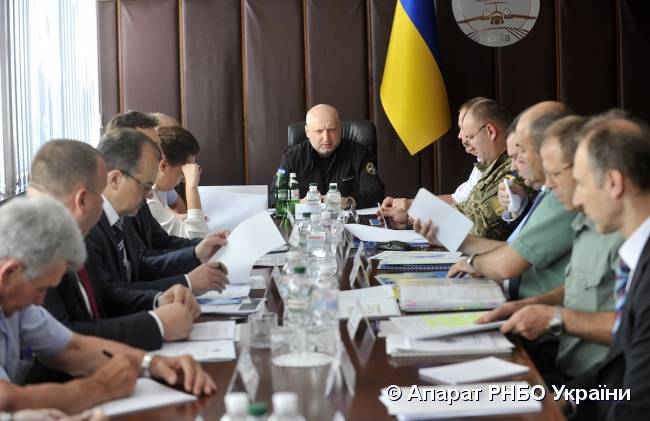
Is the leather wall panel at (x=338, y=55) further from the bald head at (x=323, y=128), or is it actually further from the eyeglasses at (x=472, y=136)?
the eyeglasses at (x=472, y=136)

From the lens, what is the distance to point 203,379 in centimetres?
184

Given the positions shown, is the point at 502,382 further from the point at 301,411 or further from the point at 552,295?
the point at 552,295

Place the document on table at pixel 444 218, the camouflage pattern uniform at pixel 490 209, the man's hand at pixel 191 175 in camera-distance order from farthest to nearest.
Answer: the man's hand at pixel 191 175 → the camouflage pattern uniform at pixel 490 209 → the document on table at pixel 444 218

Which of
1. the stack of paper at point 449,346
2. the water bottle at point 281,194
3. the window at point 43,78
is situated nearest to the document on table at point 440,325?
the stack of paper at point 449,346

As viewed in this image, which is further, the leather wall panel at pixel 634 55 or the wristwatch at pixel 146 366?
the leather wall panel at pixel 634 55

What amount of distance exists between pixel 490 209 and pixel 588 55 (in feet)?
9.40

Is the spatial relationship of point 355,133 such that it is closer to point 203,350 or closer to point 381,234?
point 381,234

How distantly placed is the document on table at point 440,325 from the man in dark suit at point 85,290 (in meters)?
0.56

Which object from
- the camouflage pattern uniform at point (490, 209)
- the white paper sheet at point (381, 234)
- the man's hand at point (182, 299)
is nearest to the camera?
the man's hand at point (182, 299)

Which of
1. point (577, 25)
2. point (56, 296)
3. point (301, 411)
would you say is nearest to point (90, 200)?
point (56, 296)

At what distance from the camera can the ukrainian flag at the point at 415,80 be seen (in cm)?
594

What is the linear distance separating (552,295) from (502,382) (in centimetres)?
85

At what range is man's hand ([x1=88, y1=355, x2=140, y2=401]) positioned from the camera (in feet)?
5.93

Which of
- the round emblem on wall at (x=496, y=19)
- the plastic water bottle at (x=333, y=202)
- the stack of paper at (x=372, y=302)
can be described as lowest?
the stack of paper at (x=372, y=302)
